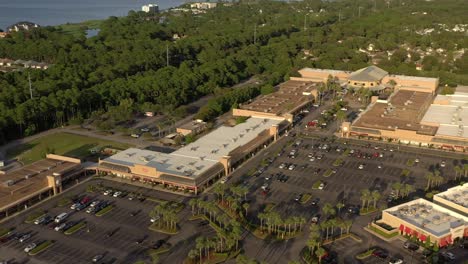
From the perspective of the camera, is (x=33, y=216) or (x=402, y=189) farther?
(x=402, y=189)

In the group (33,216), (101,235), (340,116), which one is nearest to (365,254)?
(101,235)

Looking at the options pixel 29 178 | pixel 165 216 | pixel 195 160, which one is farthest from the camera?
pixel 195 160

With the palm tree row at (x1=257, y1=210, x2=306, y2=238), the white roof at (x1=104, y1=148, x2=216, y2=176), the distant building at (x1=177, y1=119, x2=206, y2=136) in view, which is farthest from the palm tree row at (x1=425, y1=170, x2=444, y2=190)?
the distant building at (x1=177, y1=119, x2=206, y2=136)

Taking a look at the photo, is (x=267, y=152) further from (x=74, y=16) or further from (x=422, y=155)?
(x=74, y=16)

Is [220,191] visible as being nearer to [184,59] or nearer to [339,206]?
[339,206]

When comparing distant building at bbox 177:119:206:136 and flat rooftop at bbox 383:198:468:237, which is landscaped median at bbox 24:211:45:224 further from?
flat rooftop at bbox 383:198:468:237

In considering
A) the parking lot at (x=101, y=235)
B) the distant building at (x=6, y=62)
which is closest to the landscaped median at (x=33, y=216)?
the parking lot at (x=101, y=235)
